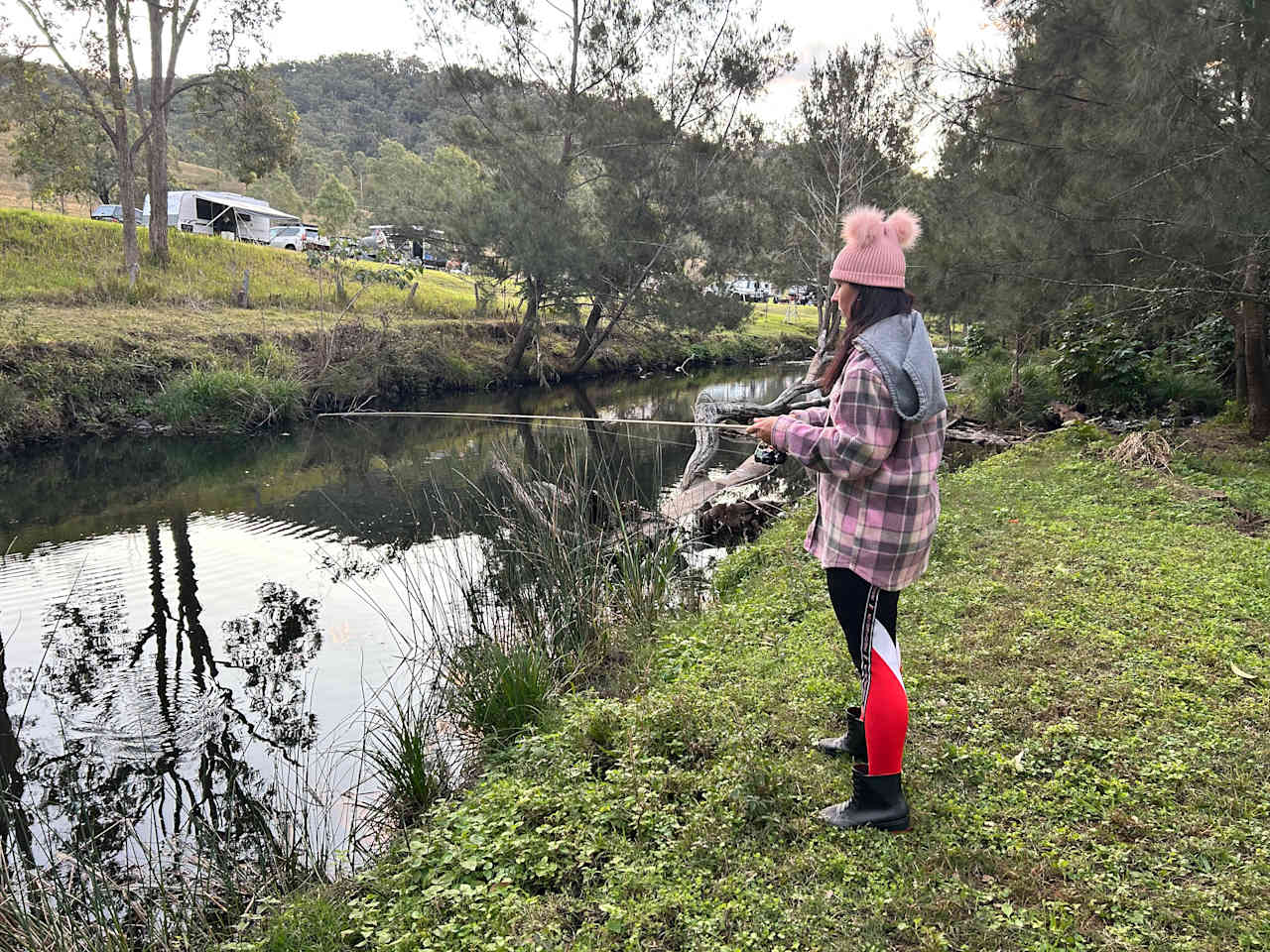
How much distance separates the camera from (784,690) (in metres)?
3.94

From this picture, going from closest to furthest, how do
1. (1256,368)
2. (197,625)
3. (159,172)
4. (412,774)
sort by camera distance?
(412,774)
(197,625)
(1256,368)
(159,172)

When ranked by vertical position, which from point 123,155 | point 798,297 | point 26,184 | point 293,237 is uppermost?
point 26,184

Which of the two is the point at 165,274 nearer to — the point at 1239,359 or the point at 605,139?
the point at 605,139

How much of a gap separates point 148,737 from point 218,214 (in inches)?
1346

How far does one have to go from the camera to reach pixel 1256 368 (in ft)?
29.1

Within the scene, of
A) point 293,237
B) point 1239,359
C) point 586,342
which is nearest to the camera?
point 1239,359

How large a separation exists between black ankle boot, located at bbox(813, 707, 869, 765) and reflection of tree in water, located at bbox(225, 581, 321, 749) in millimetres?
3034

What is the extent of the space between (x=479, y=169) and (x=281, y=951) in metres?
22.5

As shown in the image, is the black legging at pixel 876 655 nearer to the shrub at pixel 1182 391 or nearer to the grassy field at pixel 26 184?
the shrub at pixel 1182 391

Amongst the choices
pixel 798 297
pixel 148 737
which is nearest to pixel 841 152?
pixel 148 737

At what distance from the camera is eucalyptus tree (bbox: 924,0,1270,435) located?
579cm

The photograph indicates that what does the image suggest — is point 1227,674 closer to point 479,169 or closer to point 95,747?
point 95,747

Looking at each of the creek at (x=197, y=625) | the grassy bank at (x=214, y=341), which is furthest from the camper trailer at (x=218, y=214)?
the creek at (x=197, y=625)

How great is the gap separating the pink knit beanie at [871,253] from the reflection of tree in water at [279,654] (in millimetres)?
3983
